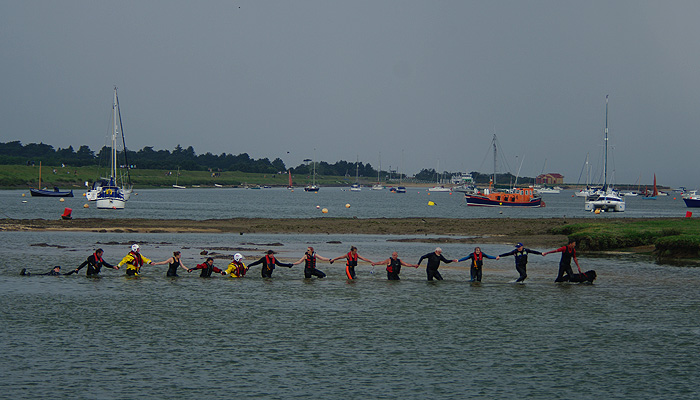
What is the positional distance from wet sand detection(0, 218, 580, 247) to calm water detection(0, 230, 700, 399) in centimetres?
2672

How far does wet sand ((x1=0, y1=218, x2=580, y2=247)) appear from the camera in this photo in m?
68.6

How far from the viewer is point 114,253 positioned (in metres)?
50.3

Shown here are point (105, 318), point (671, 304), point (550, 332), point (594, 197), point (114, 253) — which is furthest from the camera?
point (594, 197)

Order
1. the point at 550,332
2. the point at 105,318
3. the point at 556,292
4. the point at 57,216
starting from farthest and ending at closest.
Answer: the point at 57,216
the point at 556,292
the point at 105,318
the point at 550,332

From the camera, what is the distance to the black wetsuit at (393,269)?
3784cm

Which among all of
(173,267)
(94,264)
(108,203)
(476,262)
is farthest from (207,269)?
(108,203)

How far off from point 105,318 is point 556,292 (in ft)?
66.3

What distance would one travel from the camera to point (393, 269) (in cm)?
3803

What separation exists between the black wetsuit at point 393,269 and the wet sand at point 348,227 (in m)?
25.9

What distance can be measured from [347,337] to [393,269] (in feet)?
45.3

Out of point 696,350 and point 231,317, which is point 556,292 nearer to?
point 696,350

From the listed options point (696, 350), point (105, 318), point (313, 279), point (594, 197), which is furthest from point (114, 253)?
point (594, 197)

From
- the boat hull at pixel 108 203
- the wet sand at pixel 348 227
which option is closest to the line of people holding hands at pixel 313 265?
the wet sand at pixel 348 227

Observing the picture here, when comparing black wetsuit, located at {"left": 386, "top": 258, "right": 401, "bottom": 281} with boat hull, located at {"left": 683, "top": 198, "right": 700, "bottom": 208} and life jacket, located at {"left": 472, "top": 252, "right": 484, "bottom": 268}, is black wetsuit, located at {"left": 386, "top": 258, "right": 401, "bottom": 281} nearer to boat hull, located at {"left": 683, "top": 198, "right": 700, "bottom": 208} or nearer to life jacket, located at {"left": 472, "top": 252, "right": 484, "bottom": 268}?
life jacket, located at {"left": 472, "top": 252, "right": 484, "bottom": 268}
